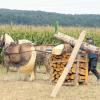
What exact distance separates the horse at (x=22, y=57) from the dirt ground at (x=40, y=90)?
18.0 inches

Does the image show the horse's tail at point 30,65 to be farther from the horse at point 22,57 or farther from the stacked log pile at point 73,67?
the stacked log pile at point 73,67

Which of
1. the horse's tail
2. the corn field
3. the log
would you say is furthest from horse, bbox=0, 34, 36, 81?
the corn field

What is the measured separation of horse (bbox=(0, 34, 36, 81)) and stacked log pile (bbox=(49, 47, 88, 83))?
0.99 metres

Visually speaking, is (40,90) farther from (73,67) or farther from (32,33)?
(32,33)

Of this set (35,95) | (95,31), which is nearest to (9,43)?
(35,95)

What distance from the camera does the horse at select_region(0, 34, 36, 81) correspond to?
17.8m

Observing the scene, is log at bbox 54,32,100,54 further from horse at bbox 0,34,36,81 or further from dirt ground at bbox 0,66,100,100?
horse at bbox 0,34,36,81

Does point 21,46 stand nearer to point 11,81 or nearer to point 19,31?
point 11,81

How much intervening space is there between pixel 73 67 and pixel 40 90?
1.76 m

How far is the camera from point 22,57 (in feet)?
59.3

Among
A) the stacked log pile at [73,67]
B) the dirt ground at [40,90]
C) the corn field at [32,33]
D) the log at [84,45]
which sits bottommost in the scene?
the corn field at [32,33]

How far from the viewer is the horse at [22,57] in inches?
701

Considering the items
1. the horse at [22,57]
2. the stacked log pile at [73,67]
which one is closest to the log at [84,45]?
the stacked log pile at [73,67]

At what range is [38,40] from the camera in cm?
2867
